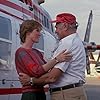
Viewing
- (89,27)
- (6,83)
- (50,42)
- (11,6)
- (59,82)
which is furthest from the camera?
(89,27)

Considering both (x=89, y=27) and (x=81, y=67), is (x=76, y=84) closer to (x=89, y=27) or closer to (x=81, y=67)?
(x=81, y=67)

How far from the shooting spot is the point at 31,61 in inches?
190

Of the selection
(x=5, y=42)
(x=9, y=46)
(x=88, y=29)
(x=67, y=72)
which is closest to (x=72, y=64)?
(x=67, y=72)

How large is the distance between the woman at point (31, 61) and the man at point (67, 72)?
62 millimetres

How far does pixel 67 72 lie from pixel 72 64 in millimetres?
107

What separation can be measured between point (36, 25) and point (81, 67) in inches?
26.9

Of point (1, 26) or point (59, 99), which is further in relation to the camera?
point (1, 26)

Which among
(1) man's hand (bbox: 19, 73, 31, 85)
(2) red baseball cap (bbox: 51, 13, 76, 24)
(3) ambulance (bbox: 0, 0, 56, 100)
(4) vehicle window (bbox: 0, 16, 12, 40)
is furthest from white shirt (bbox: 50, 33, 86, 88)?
(4) vehicle window (bbox: 0, 16, 12, 40)

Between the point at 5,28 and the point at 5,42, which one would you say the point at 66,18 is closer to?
the point at 5,42

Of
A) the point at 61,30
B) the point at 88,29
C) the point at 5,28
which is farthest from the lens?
the point at 88,29

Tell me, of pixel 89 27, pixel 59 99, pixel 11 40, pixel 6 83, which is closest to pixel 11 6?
pixel 11 40

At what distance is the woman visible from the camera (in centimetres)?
473

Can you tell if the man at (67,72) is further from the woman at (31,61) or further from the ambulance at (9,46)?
the ambulance at (9,46)

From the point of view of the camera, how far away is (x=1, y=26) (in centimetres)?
703
